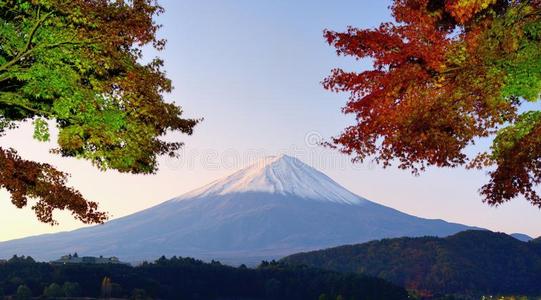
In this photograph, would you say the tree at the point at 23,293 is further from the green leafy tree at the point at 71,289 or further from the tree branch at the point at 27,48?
the tree branch at the point at 27,48

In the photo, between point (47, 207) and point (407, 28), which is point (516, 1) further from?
point (47, 207)

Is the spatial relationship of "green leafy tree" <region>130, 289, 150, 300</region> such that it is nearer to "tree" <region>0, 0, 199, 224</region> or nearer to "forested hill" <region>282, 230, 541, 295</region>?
"forested hill" <region>282, 230, 541, 295</region>

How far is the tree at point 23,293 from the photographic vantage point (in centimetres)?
9781

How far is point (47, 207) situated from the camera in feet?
67.8

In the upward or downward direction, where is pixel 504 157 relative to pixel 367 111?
downward

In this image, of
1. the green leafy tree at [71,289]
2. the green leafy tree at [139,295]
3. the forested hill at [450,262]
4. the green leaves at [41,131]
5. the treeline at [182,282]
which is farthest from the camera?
the forested hill at [450,262]

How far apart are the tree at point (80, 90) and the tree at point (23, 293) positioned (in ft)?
278

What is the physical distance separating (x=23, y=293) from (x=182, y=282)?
38.7m

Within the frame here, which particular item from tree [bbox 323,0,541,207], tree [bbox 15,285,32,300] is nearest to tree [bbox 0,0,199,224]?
tree [bbox 323,0,541,207]

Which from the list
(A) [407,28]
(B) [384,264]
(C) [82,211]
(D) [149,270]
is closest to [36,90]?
(C) [82,211]

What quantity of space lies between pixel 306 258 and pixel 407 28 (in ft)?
535

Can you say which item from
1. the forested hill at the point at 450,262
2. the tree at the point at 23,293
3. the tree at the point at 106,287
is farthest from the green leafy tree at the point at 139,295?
the forested hill at the point at 450,262

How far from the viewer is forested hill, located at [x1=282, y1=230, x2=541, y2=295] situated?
520ft

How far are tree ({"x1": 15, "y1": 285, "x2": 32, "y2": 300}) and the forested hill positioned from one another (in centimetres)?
8389
